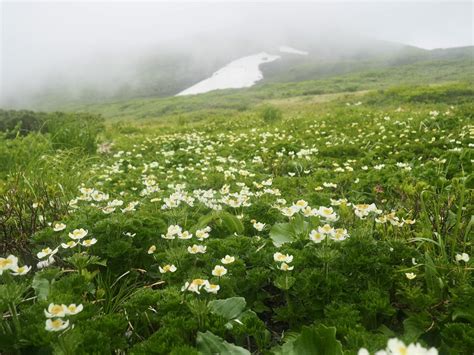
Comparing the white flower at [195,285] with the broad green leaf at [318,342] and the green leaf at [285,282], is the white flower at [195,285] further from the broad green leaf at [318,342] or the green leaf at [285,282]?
the broad green leaf at [318,342]

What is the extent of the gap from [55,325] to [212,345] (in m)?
0.66

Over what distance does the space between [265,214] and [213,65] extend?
108260 mm

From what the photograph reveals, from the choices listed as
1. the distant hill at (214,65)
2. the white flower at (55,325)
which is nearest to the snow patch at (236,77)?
the distant hill at (214,65)

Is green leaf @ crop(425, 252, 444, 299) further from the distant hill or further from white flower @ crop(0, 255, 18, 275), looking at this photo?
the distant hill

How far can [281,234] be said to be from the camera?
2883mm

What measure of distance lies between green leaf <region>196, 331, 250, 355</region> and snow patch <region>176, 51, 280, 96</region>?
232 feet

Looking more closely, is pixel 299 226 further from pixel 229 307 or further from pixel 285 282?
pixel 229 307

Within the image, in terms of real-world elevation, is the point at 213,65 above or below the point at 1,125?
above

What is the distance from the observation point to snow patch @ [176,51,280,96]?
74.6 meters

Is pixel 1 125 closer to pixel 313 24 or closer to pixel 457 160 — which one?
pixel 457 160

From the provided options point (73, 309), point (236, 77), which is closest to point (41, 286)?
point (73, 309)

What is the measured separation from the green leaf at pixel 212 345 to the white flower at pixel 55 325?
0.56m

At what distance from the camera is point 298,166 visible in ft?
21.0

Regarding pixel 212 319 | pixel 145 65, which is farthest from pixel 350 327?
pixel 145 65
